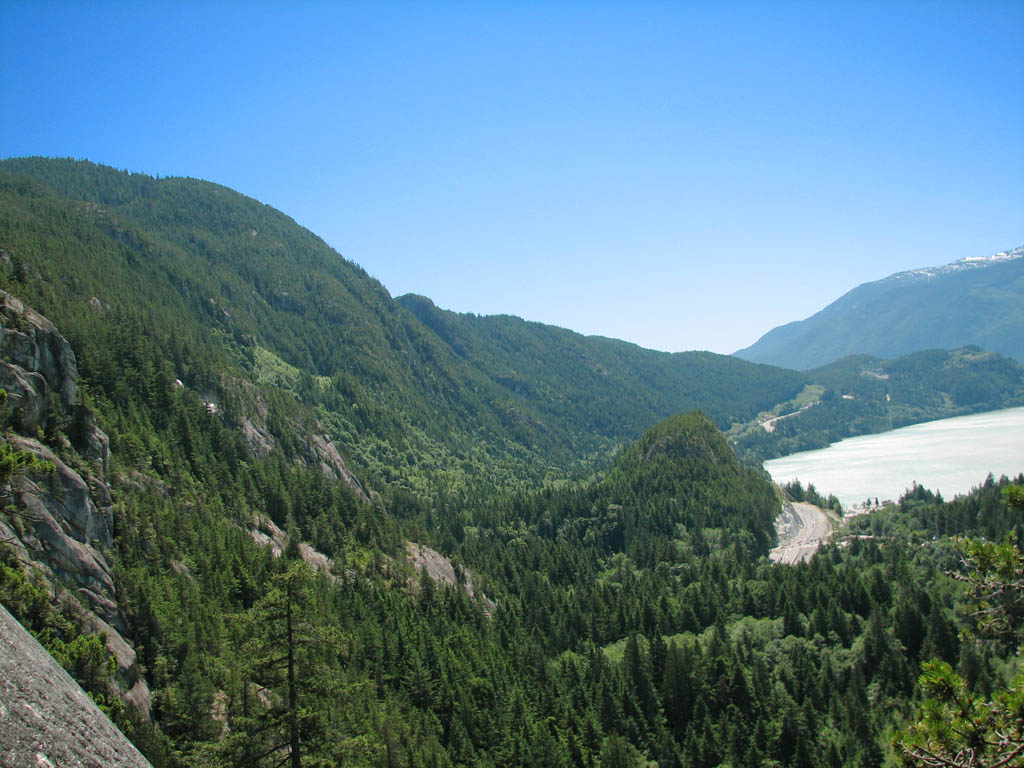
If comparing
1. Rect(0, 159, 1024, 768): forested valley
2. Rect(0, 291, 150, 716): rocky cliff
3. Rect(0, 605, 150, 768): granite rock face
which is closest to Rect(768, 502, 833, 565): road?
Rect(0, 159, 1024, 768): forested valley

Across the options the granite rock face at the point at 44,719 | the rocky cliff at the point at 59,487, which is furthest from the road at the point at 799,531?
the granite rock face at the point at 44,719

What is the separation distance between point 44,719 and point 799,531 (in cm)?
16474

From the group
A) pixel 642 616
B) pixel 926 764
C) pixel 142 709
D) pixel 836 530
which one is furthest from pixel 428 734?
pixel 836 530

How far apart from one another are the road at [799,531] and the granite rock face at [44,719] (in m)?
138

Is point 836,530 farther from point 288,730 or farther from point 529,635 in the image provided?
point 288,730

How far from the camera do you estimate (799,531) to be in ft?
489

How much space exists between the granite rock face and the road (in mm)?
138249

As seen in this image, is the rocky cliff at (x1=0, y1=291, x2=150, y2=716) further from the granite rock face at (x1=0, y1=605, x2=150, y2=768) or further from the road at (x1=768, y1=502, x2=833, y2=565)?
the road at (x1=768, y1=502, x2=833, y2=565)

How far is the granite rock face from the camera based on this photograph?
6059 millimetres

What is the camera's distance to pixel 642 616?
300ft

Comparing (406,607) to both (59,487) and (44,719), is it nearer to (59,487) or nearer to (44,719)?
(59,487)

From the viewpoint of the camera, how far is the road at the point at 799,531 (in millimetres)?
133250

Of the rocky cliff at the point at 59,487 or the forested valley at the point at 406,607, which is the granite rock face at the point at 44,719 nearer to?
the forested valley at the point at 406,607

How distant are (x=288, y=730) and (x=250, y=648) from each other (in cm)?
306
